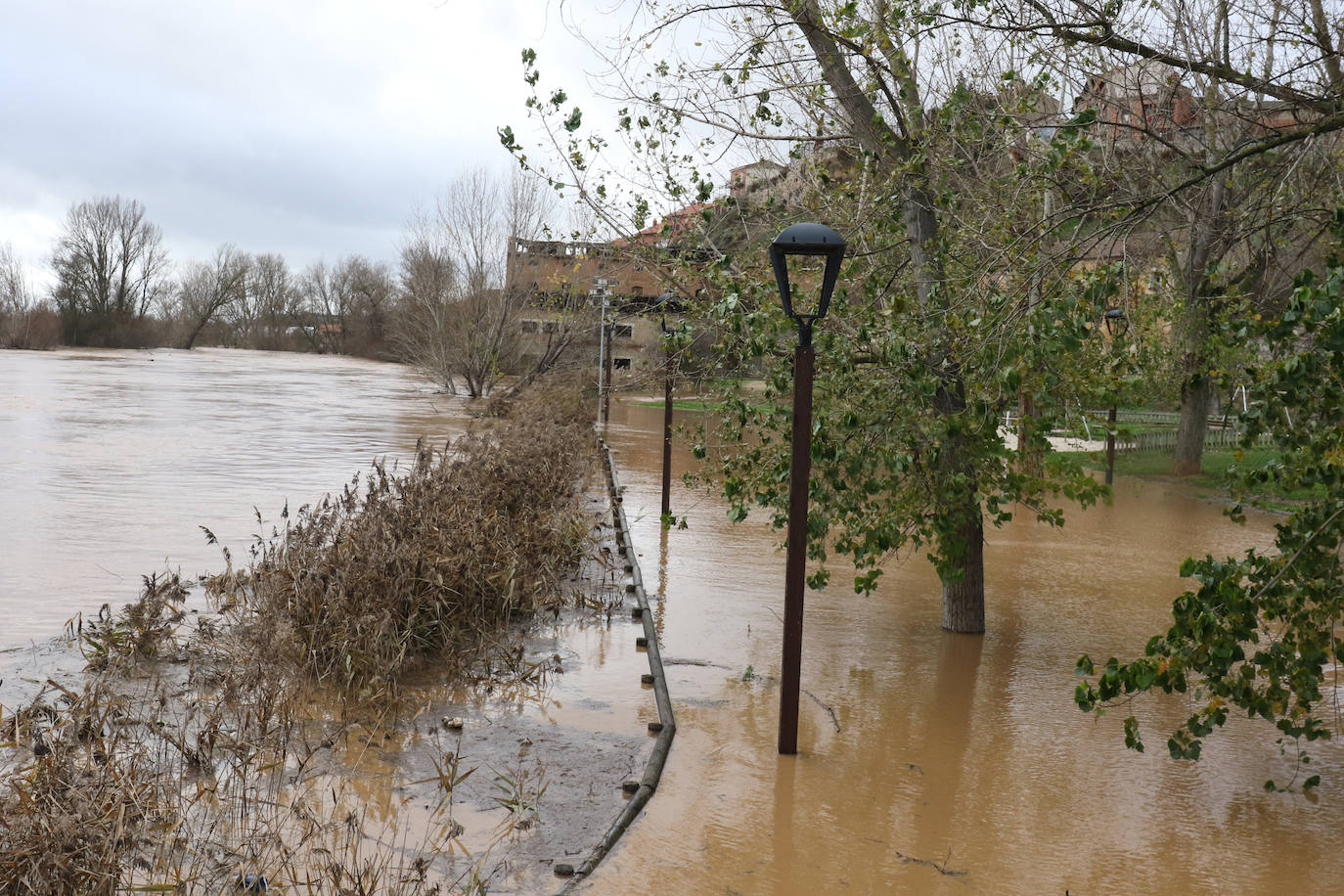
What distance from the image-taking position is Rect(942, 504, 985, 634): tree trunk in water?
30.9ft

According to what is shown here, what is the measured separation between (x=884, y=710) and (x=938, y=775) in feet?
3.91

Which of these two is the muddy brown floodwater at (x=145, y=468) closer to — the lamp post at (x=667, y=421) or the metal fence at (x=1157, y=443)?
the lamp post at (x=667, y=421)

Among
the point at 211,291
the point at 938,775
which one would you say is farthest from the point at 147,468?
the point at 211,291

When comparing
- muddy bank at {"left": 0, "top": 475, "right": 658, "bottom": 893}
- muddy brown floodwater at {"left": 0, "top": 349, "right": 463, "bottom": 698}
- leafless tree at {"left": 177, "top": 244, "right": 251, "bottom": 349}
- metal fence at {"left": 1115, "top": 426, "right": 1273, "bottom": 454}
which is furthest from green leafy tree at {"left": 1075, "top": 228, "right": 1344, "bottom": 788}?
leafless tree at {"left": 177, "top": 244, "right": 251, "bottom": 349}

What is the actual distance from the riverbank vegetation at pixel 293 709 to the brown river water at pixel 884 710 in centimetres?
75

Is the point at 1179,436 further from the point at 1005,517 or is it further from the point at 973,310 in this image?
the point at 973,310

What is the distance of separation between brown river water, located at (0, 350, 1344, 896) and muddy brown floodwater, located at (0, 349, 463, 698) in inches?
3.0

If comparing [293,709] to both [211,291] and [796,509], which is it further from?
[211,291]

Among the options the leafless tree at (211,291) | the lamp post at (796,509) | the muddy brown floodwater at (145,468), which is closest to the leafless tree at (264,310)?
the leafless tree at (211,291)

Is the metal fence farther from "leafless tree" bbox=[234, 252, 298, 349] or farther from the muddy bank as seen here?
"leafless tree" bbox=[234, 252, 298, 349]

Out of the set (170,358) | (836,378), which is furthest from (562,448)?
(170,358)

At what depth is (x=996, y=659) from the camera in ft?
29.5

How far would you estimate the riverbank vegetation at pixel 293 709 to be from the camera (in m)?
4.23

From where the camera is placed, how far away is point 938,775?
6328mm
